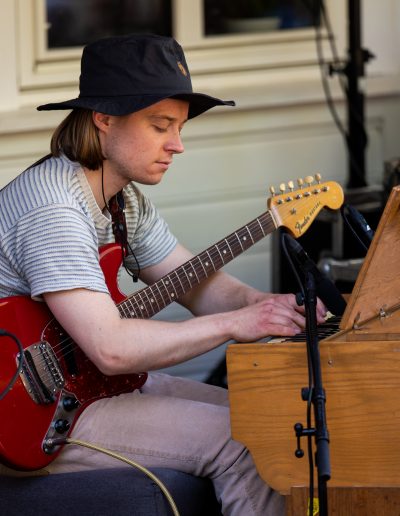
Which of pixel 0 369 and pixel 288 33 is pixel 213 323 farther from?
pixel 288 33

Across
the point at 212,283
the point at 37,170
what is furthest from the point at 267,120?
the point at 37,170

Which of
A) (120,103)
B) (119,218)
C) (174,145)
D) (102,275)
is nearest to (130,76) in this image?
(120,103)

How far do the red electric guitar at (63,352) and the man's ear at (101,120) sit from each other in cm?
33

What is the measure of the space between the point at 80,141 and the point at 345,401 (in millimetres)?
1045

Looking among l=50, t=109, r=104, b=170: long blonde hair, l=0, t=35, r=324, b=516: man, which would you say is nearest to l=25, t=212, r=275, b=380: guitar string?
l=0, t=35, r=324, b=516: man

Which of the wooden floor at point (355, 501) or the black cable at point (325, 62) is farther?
the black cable at point (325, 62)

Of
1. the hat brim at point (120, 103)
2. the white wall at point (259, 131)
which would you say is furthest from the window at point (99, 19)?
the hat brim at point (120, 103)

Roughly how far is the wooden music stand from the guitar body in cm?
54

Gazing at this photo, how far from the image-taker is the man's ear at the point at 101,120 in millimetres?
3184

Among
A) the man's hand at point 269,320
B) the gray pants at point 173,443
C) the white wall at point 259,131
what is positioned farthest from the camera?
the white wall at point 259,131

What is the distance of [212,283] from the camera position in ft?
11.6

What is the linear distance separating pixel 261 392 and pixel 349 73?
297cm

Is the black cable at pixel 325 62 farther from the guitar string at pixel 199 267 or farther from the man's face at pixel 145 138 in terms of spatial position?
the man's face at pixel 145 138

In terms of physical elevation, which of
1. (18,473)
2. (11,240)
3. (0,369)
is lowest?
(18,473)
